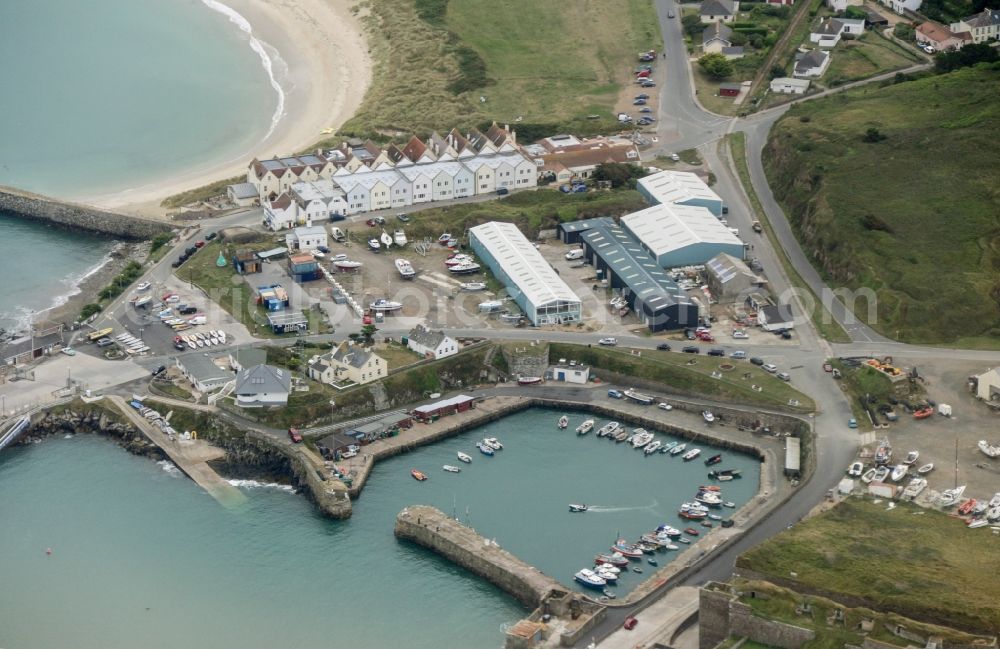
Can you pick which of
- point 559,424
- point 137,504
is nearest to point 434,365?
point 559,424

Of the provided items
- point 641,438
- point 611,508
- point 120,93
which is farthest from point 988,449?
point 120,93

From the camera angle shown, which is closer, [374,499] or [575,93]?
[374,499]

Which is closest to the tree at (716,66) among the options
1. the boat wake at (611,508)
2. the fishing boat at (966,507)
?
the boat wake at (611,508)

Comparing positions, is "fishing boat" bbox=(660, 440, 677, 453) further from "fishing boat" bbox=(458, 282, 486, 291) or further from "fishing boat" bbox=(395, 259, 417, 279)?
"fishing boat" bbox=(395, 259, 417, 279)

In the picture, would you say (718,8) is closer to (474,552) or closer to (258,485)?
(258,485)

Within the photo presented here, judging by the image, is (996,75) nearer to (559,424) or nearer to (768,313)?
(768,313)

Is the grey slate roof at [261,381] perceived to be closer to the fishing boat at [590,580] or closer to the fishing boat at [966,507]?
the fishing boat at [590,580]
